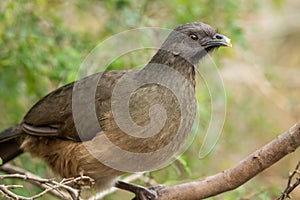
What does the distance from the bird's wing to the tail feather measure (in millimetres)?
134

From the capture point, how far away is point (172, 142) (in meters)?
3.50

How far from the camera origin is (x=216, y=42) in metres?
3.68

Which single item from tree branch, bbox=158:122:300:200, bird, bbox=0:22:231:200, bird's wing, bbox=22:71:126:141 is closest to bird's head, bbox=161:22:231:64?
bird, bbox=0:22:231:200

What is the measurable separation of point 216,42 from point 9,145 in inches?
59.0

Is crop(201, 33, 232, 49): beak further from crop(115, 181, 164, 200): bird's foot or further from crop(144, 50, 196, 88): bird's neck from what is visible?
crop(115, 181, 164, 200): bird's foot

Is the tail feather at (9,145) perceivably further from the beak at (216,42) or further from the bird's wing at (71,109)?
the beak at (216,42)

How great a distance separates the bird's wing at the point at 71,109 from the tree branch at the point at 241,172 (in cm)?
56

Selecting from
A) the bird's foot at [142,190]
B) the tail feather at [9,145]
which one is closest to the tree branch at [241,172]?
the bird's foot at [142,190]

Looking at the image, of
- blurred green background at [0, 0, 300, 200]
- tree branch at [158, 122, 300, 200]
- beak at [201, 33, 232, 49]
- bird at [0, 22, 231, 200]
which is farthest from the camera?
blurred green background at [0, 0, 300, 200]

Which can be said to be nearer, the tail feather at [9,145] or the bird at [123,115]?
the bird at [123,115]

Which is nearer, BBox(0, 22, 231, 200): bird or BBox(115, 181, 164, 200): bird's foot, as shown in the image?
BBox(0, 22, 231, 200): bird

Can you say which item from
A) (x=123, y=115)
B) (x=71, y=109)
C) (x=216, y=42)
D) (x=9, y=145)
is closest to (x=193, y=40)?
(x=216, y=42)

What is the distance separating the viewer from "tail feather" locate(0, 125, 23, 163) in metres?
4.19

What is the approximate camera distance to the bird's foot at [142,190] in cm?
372
